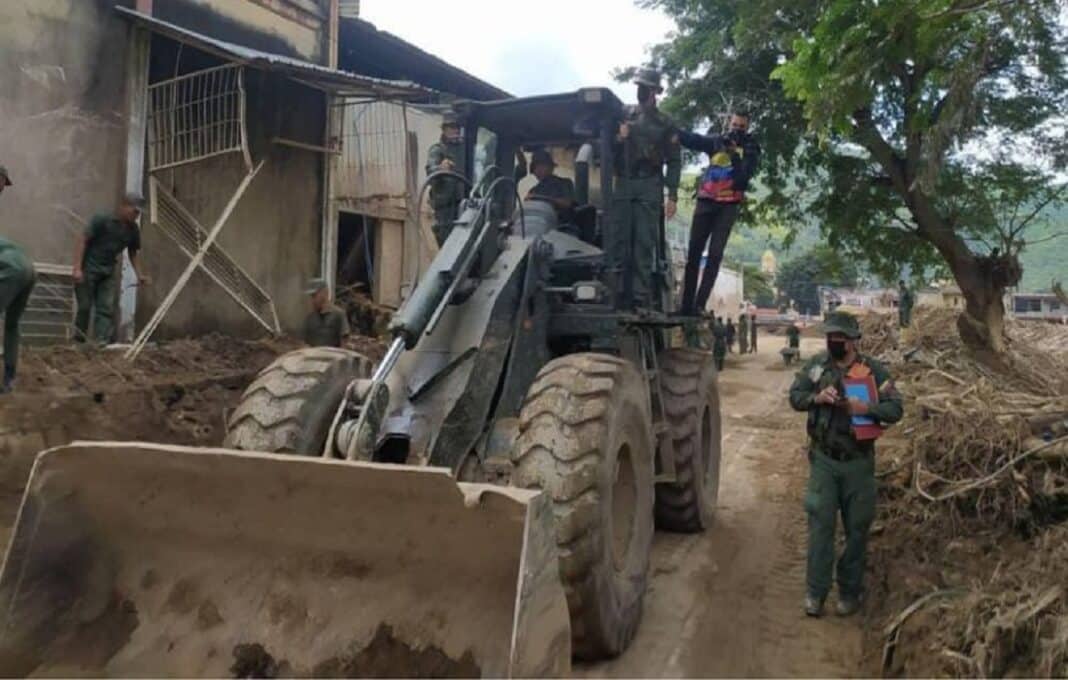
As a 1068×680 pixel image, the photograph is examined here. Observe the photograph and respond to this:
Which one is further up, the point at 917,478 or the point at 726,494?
the point at 917,478

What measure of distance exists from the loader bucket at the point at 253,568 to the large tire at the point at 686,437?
3104 millimetres

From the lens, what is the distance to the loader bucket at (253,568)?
10.3 feet

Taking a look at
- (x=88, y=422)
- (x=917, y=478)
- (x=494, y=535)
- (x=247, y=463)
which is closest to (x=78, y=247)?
(x=88, y=422)

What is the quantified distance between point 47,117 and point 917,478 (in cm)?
734

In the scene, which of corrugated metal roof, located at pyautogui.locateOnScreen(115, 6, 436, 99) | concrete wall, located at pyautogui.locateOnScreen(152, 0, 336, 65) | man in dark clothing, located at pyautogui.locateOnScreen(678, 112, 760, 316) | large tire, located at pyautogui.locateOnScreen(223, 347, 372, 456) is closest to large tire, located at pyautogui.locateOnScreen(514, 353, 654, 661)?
large tire, located at pyautogui.locateOnScreen(223, 347, 372, 456)

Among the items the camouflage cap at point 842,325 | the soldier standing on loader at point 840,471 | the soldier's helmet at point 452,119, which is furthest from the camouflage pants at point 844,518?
the soldier's helmet at point 452,119

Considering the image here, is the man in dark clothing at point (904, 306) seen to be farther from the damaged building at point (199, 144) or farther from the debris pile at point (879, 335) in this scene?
the damaged building at point (199, 144)

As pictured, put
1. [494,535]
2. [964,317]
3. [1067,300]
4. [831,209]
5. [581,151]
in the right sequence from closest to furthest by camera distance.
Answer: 1. [494,535]
2. [581,151]
3. [1067,300]
4. [964,317]
5. [831,209]

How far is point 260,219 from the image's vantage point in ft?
32.6

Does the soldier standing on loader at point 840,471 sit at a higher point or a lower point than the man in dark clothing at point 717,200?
lower

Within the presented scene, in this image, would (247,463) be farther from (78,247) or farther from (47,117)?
(47,117)

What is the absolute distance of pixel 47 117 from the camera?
746 centimetres

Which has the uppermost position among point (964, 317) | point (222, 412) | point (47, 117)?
point (47, 117)

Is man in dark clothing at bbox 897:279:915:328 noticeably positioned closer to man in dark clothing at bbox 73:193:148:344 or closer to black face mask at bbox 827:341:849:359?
black face mask at bbox 827:341:849:359
